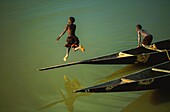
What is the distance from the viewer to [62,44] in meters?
3.75

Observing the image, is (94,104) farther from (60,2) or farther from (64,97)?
(60,2)

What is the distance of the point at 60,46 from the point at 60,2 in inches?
84.0

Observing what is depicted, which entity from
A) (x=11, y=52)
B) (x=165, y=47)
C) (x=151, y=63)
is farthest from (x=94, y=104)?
(x=11, y=52)

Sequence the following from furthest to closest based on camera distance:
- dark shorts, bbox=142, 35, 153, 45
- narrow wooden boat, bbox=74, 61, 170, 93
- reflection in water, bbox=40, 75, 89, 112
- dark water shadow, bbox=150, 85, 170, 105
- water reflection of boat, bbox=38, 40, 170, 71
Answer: dark shorts, bbox=142, 35, 153, 45, water reflection of boat, bbox=38, 40, 170, 71, reflection in water, bbox=40, 75, 89, 112, dark water shadow, bbox=150, 85, 170, 105, narrow wooden boat, bbox=74, 61, 170, 93

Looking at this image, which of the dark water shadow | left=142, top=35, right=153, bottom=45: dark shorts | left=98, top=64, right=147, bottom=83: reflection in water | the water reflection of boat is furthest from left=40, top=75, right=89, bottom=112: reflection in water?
left=142, top=35, right=153, bottom=45: dark shorts

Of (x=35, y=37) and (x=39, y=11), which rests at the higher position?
(x=39, y=11)

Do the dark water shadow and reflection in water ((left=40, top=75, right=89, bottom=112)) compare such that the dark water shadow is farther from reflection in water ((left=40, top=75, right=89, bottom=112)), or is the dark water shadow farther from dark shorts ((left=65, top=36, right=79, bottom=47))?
dark shorts ((left=65, top=36, right=79, bottom=47))

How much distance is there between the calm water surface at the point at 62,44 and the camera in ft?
8.21

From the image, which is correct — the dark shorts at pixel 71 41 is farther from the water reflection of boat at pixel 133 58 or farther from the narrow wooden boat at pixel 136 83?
the narrow wooden boat at pixel 136 83

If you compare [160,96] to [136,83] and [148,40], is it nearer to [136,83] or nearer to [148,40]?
[136,83]

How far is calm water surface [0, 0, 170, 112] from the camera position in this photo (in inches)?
98.6

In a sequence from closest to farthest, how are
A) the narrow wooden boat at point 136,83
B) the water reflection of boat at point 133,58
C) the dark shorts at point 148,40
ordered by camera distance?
the narrow wooden boat at point 136,83
the water reflection of boat at point 133,58
the dark shorts at point 148,40

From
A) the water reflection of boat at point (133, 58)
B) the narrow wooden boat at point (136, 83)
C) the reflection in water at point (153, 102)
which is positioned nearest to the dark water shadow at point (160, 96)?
the reflection in water at point (153, 102)

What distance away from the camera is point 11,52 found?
3.65m
